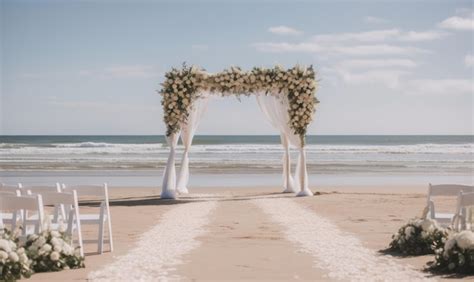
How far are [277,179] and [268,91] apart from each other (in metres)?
6.15

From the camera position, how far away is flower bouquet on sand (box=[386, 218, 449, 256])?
795 centimetres

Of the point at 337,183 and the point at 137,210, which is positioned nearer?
the point at 137,210

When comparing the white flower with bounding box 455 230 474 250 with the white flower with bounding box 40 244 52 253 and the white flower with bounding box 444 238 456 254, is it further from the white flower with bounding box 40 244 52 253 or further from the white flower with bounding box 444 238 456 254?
the white flower with bounding box 40 244 52 253

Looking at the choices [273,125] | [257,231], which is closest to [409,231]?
[257,231]

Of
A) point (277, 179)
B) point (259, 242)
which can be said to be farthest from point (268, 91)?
point (259, 242)

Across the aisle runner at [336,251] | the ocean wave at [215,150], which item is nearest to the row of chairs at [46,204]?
the aisle runner at [336,251]

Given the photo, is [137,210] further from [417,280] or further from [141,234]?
[417,280]

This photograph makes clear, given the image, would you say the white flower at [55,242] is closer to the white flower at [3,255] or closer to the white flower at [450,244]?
the white flower at [3,255]

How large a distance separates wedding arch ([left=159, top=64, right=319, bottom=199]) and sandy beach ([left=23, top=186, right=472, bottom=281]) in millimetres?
1208

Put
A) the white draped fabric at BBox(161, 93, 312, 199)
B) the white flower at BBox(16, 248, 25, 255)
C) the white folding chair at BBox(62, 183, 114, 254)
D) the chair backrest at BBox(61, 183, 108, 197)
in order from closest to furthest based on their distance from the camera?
the white flower at BBox(16, 248, 25, 255) < the white folding chair at BBox(62, 183, 114, 254) < the chair backrest at BBox(61, 183, 108, 197) < the white draped fabric at BBox(161, 93, 312, 199)

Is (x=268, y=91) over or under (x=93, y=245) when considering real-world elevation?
over

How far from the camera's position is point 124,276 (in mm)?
6617

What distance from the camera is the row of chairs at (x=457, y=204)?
7102 mm

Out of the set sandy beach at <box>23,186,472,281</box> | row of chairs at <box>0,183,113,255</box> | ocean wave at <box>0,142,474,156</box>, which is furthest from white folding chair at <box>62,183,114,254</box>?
ocean wave at <box>0,142,474,156</box>
